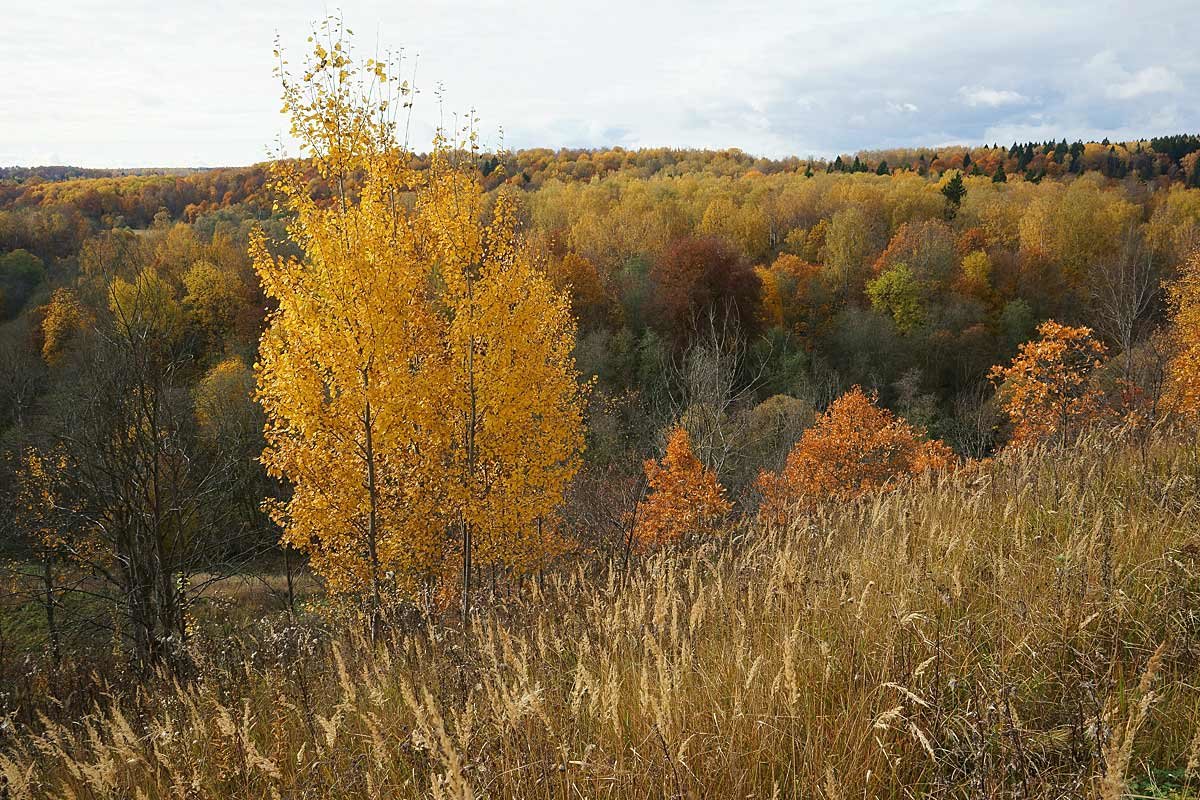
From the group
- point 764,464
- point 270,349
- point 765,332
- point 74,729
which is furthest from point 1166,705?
point 765,332

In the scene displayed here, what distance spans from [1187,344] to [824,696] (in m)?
30.3

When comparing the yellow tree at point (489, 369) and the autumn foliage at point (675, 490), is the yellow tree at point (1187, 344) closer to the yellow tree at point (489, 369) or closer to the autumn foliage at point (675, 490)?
the autumn foliage at point (675, 490)

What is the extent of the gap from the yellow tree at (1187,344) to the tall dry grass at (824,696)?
47.9ft

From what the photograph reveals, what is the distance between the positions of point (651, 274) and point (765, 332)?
8.92 m

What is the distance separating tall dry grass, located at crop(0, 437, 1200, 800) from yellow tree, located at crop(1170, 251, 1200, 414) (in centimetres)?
1459

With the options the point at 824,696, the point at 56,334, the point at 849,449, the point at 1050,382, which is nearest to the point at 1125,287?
the point at 1050,382

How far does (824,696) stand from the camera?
2.67 metres

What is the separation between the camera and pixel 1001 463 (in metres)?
6.43

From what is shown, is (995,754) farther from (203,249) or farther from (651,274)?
(203,249)

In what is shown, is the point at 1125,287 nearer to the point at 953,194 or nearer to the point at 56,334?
the point at 953,194

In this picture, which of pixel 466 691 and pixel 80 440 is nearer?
pixel 466 691

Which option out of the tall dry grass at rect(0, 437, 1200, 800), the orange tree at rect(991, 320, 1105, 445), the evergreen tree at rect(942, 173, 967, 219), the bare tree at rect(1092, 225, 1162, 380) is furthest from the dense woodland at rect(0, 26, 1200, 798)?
the evergreen tree at rect(942, 173, 967, 219)

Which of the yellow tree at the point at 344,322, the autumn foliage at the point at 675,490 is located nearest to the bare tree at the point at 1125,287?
the autumn foliage at the point at 675,490

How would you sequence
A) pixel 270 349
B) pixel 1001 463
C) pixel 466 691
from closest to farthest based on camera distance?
pixel 466 691 → pixel 1001 463 → pixel 270 349
